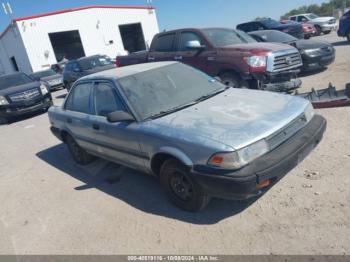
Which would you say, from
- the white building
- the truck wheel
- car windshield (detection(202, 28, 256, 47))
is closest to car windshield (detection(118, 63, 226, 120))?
car windshield (detection(202, 28, 256, 47))

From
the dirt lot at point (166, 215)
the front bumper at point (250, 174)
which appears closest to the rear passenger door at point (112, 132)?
the dirt lot at point (166, 215)

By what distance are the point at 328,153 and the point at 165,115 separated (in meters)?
2.28

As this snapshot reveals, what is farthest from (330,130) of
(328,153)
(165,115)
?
(165,115)

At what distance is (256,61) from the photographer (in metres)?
6.82

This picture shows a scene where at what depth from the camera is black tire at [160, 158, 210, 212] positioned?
3408 mm

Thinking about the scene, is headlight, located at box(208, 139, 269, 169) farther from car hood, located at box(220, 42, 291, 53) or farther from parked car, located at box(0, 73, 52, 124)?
parked car, located at box(0, 73, 52, 124)

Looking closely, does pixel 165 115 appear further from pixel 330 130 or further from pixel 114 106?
pixel 330 130

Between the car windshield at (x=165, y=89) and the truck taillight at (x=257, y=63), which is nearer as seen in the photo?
the car windshield at (x=165, y=89)

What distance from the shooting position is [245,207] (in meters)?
3.58

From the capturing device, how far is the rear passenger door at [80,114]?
193 inches

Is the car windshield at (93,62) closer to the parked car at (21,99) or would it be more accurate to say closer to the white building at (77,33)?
the parked car at (21,99)

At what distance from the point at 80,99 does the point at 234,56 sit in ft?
11.7

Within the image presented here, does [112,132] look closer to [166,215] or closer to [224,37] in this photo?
[166,215]

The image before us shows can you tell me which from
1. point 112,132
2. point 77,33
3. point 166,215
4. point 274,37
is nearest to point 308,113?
point 166,215
